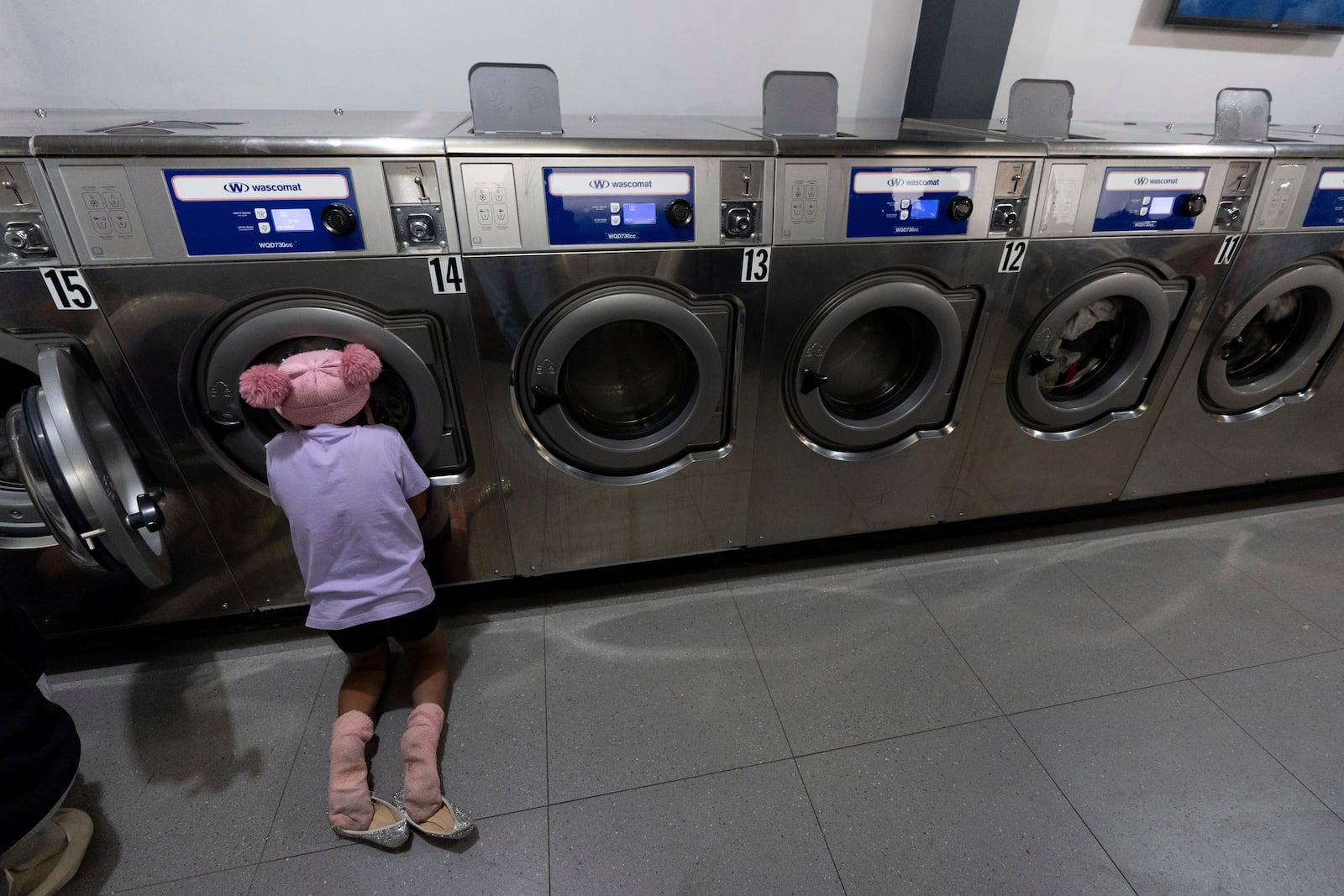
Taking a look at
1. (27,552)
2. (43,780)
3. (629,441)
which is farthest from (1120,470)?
(27,552)

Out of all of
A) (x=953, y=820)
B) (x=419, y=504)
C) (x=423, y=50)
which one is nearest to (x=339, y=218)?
(x=419, y=504)

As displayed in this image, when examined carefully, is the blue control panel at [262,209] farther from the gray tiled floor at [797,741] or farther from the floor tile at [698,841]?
the floor tile at [698,841]

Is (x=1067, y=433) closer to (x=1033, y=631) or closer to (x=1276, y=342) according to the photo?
(x=1033, y=631)

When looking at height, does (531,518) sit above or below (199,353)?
below

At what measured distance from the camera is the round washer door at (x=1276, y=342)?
1657mm

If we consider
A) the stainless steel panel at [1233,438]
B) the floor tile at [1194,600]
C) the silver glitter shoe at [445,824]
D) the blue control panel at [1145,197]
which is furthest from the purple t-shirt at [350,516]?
the stainless steel panel at [1233,438]

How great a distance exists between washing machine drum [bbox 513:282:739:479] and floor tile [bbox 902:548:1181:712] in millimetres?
801

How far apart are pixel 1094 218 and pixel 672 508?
1.20m

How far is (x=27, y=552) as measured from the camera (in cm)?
123

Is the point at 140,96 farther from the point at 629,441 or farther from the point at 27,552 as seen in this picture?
the point at 629,441

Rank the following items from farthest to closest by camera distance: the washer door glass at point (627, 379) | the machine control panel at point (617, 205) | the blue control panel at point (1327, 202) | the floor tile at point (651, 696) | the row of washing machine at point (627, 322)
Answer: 1. the blue control panel at point (1327, 202)
2. the washer door glass at point (627, 379)
3. the floor tile at point (651, 696)
4. the machine control panel at point (617, 205)
5. the row of washing machine at point (627, 322)

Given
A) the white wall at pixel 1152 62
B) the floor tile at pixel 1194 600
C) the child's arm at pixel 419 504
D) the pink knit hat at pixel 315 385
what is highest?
the white wall at pixel 1152 62

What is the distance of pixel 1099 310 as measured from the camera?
1.61m

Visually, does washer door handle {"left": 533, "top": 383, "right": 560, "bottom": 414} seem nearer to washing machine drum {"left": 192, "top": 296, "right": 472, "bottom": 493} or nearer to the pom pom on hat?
washing machine drum {"left": 192, "top": 296, "right": 472, "bottom": 493}
